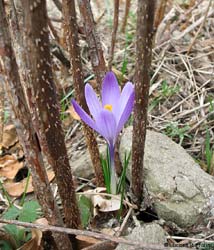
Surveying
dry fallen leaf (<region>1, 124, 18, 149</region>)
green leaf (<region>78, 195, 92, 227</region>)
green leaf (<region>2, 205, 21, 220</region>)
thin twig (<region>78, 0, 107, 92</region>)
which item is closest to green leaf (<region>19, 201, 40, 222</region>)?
green leaf (<region>2, 205, 21, 220</region>)

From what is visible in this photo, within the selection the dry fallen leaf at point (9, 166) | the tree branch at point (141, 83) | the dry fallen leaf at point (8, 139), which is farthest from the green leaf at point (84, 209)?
the dry fallen leaf at point (8, 139)

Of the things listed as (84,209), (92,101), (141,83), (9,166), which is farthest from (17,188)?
(141,83)

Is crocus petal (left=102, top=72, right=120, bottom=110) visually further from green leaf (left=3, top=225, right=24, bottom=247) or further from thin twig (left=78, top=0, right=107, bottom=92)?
green leaf (left=3, top=225, right=24, bottom=247)

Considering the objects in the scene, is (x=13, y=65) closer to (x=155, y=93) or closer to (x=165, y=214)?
(x=165, y=214)

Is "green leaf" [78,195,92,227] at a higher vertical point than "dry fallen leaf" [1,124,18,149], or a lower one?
lower

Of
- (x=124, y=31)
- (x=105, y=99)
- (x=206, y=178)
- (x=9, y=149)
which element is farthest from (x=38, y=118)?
(x=124, y=31)

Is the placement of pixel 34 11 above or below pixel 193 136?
above

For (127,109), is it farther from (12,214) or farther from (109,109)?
(12,214)
